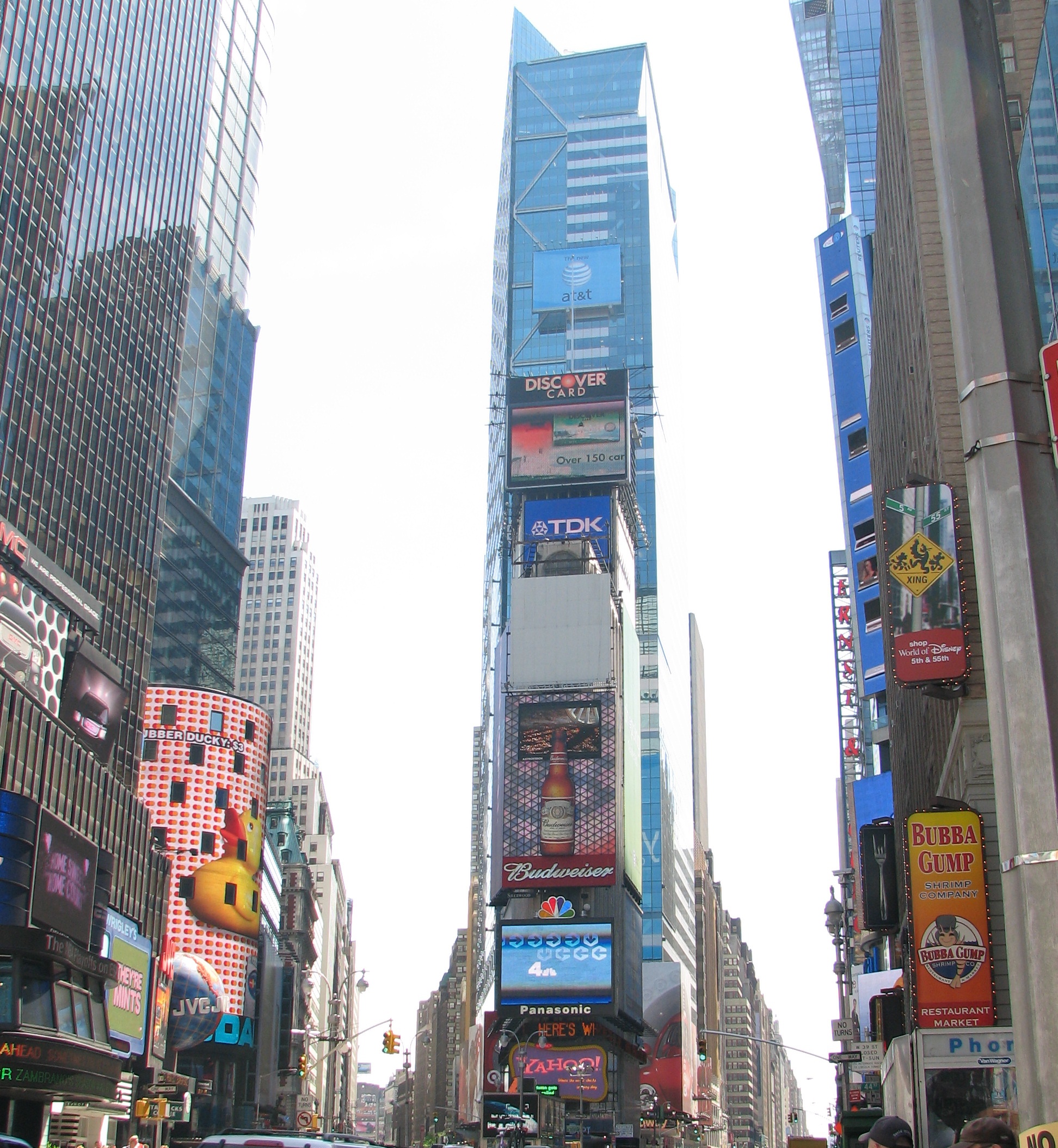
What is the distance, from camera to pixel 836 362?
10806 cm

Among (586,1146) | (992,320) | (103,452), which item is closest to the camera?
(992,320)

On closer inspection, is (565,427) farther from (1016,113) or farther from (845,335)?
(1016,113)

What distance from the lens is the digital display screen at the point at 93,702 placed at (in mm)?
76375

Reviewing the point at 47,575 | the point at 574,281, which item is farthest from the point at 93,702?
the point at 574,281

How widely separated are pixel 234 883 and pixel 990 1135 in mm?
92387

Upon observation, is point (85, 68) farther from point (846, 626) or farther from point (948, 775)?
point (948, 775)

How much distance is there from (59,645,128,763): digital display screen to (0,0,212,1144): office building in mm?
145

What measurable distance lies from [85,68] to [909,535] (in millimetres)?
88624

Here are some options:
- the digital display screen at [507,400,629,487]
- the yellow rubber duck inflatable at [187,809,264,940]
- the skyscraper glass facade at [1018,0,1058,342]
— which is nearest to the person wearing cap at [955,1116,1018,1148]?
the skyscraper glass facade at [1018,0,1058,342]

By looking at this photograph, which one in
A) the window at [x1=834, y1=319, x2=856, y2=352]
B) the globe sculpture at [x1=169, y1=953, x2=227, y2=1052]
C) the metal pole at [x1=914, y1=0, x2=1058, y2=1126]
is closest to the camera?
the metal pole at [x1=914, y1=0, x2=1058, y2=1126]

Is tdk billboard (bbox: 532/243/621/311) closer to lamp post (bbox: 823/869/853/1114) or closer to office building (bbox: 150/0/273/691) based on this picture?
office building (bbox: 150/0/273/691)

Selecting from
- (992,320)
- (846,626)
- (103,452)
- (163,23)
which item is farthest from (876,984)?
(163,23)

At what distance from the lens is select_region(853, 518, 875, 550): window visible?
96.4 m

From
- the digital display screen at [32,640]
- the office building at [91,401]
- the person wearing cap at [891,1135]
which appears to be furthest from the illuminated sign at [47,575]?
the person wearing cap at [891,1135]
